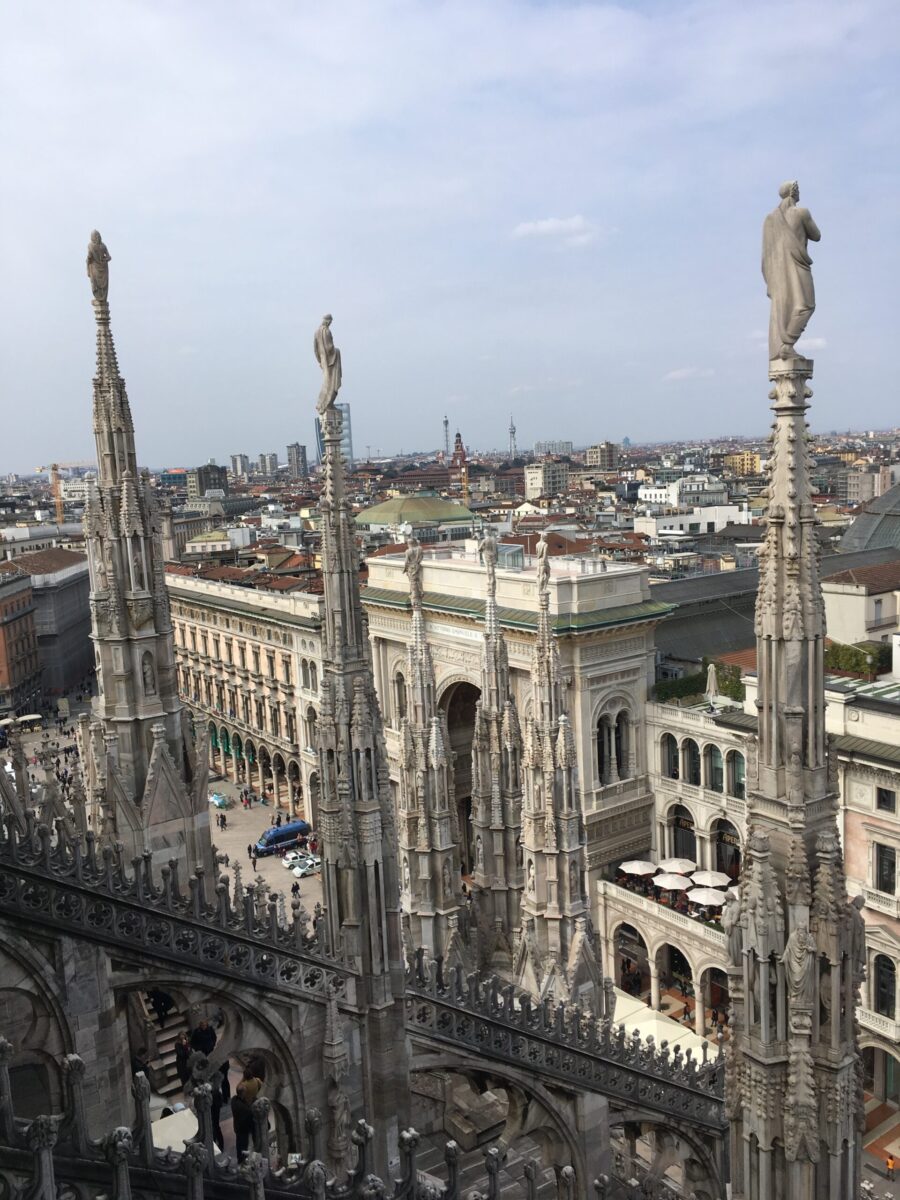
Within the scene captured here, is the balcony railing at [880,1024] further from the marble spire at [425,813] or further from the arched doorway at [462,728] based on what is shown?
the arched doorway at [462,728]

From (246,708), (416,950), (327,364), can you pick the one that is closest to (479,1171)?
(416,950)

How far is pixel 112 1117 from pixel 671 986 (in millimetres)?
24538

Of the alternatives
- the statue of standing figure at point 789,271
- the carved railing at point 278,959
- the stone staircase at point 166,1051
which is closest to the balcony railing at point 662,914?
the carved railing at point 278,959

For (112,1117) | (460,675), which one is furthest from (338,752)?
(460,675)

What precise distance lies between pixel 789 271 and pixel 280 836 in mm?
41813

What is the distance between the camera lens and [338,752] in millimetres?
12148

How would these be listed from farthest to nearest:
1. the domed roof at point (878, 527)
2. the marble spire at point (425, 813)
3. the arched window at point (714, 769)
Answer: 1. the domed roof at point (878, 527)
2. the arched window at point (714, 769)
3. the marble spire at point (425, 813)

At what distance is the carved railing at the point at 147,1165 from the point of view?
233 inches

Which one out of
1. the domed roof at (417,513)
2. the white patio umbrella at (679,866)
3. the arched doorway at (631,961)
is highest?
the domed roof at (417,513)

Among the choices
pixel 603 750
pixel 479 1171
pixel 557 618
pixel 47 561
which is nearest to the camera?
pixel 479 1171

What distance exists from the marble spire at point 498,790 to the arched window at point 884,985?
11.7 meters

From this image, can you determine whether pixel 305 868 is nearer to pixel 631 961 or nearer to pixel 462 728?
pixel 462 728

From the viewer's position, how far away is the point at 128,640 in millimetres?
17938

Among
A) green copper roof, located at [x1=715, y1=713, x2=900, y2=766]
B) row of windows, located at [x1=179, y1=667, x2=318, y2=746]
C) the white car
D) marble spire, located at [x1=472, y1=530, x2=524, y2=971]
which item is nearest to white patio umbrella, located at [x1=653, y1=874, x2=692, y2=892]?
green copper roof, located at [x1=715, y1=713, x2=900, y2=766]
